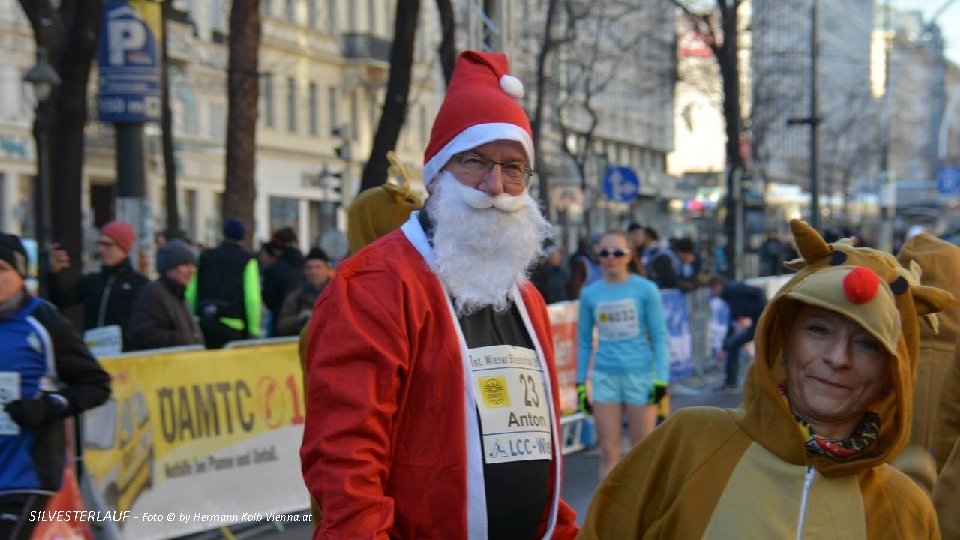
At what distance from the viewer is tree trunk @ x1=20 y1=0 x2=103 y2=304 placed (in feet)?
48.3

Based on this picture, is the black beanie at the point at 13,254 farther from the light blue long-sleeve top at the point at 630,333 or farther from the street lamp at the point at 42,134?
the street lamp at the point at 42,134

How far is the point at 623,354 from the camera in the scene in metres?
8.70

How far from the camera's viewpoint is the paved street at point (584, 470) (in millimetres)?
8844

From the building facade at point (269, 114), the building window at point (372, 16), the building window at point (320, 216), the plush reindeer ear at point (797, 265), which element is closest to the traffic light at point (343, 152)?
the building facade at point (269, 114)

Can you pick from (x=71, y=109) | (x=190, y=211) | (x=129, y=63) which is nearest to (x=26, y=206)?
(x=190, y=211)

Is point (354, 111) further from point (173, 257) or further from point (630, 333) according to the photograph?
point (630, 333)

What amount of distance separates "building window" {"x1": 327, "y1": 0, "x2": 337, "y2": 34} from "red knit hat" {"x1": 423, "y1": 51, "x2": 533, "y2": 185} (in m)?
45.4

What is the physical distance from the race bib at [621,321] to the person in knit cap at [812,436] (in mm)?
5964

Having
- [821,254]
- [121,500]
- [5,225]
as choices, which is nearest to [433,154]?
[821,254]

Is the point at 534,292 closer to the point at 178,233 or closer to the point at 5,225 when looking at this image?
the point at 178,233

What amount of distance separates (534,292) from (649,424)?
5338 mm

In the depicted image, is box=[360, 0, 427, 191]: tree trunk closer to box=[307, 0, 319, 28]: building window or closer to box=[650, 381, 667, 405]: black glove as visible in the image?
box=[650, 381, 667, 405]: black glove

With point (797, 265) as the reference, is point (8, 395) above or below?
below

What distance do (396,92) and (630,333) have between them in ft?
29.8
